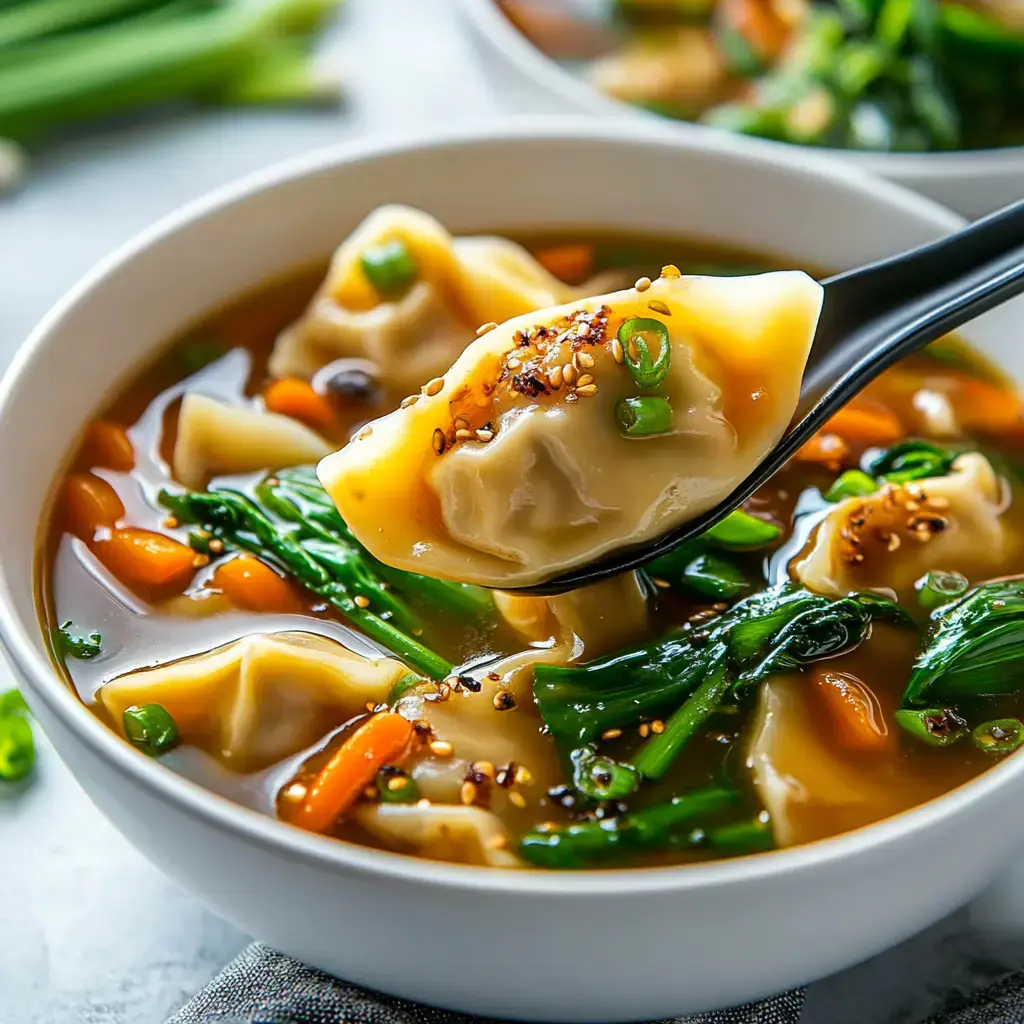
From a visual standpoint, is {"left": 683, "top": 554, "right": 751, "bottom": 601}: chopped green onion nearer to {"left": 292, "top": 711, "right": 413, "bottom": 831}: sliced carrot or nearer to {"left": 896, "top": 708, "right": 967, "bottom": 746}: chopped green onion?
{"left": 896, "top": 708, "right": 967, "bottom": 746}: chopped green onion

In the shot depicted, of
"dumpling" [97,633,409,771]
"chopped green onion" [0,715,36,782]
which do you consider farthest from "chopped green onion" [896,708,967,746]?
"chopped green onion" [0,715,36,782]

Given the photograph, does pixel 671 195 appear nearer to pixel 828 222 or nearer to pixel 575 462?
pixel 828 222

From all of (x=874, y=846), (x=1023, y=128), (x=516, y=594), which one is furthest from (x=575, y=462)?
(x=1023, y=128)

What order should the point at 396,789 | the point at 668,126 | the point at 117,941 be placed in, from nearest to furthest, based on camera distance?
the point at 396,789 < the point at 117,941 < the point at 668,126

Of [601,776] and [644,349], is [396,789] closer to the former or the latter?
[601,776]

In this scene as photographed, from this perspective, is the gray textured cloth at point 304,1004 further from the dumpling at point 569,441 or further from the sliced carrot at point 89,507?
the sliced carrot at point 89,507

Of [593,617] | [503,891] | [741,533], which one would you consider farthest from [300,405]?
[503,891]
